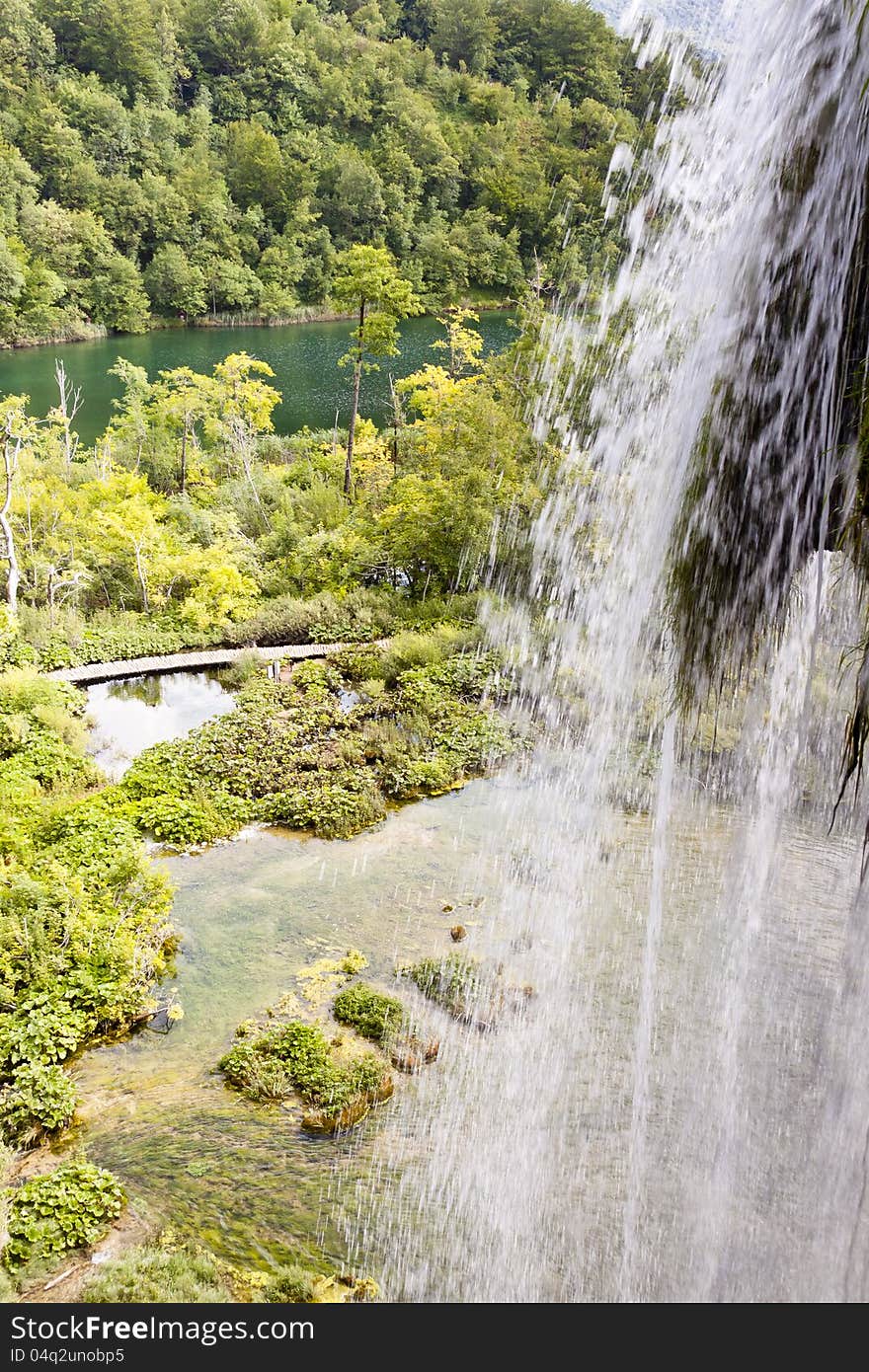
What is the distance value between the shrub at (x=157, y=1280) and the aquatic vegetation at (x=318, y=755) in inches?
177

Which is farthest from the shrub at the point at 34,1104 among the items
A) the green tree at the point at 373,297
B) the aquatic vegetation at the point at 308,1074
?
the green tree at the point at 373,297

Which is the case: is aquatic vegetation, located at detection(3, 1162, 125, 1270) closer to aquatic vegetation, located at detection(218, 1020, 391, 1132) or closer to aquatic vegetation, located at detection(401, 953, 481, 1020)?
aquatic vegetation, located at detection(218, 1020, 391, 1132)

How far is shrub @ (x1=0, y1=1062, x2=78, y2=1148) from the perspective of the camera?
553cm

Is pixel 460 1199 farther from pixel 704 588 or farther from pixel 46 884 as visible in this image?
pixel 46 884

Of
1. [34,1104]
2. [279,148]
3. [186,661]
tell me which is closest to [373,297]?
[186,661]

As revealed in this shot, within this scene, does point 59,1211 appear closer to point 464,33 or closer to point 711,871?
point 711,871

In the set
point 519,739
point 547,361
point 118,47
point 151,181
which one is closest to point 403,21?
point 118,47

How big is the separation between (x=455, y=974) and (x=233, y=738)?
4886mm

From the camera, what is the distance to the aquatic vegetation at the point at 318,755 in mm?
9242

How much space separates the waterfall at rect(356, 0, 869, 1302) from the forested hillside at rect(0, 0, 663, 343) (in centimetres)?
3135

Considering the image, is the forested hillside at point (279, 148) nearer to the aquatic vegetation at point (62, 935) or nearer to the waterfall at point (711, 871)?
the waterfall at point (711, 871)

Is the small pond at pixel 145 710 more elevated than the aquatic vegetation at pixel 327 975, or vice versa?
the aquatic vegetation at pixel 327 975

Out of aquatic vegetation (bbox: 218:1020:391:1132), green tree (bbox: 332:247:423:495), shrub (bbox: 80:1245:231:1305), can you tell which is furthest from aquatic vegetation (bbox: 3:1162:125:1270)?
green tree (bbox: 332:247:423:495)
